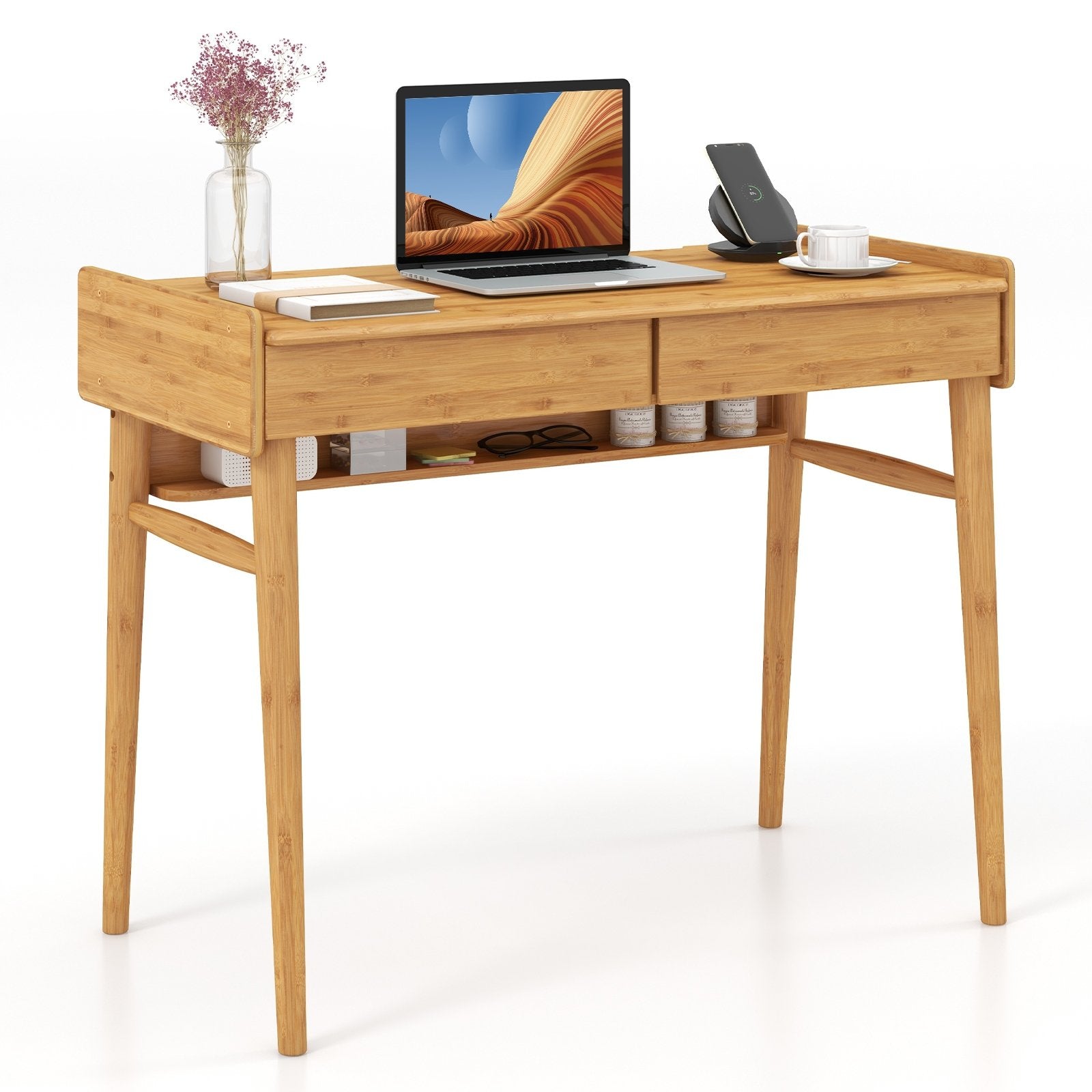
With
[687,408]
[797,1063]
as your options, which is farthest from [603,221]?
[797,1063]

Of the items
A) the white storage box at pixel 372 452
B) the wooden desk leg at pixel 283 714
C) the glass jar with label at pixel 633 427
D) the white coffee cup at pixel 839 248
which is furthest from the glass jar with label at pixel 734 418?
the wooden desk leg at pixel 283 714

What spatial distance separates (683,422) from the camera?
496 cm

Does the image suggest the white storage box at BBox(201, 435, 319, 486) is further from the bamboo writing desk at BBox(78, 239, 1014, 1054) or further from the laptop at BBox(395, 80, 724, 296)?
the laptop at BBox(395, 80, 724, 296)

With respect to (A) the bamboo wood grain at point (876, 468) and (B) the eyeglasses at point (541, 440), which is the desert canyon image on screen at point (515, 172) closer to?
(B) the eyeglasses at point (541, 440)

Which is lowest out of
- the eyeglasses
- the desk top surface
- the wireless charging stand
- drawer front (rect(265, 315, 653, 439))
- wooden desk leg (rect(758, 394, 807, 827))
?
wooden desk leg (rect(758, 394, 807, 827))

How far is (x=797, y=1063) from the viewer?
4391mm

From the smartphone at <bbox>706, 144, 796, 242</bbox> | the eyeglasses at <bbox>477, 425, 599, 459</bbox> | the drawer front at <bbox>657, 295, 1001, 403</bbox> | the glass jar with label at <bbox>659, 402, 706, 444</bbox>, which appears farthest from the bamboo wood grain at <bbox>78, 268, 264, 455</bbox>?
the smartphone at <bbox>706, 144, 796, 242</bbox>

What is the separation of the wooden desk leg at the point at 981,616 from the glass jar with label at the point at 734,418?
17.4 inches

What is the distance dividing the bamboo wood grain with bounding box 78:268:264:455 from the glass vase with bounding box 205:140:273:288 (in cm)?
10

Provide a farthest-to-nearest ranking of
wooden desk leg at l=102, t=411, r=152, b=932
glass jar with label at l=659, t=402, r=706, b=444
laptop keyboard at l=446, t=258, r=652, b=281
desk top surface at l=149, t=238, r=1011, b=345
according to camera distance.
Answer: glass jar with label at l=659, t=402, r=706, b=444, laptop keyboard at l=446, t=258, r=652, b=281, wooden desk leg at l=102, t=411, r=152, b=932, desk top surface at l=149, t=238, r=1011, b=345

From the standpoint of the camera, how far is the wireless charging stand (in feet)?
17.1

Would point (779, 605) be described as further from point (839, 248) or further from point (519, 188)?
point (519, 188)

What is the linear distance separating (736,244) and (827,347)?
2.04 feet

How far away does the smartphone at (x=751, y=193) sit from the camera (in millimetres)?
5238
